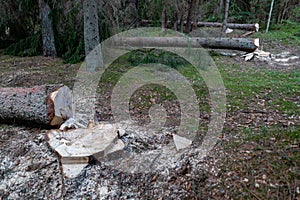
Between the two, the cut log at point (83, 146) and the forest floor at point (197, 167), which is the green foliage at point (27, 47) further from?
the cut log at point (83, 146)

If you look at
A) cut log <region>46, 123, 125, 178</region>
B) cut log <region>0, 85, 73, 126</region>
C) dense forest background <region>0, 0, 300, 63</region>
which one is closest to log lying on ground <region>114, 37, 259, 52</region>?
dense forest background <region>0, 0, 300, 63</region>

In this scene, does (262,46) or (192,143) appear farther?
(262,46)

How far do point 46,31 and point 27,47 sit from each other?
1.01 meters

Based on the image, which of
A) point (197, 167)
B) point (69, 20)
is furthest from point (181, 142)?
point (69, 20)

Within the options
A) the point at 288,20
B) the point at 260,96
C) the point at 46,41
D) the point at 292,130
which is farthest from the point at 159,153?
the point at 288,20

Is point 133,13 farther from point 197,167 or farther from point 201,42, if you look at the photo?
point 197,167

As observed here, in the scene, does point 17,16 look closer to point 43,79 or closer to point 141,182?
point 43,79

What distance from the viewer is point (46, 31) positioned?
682cm

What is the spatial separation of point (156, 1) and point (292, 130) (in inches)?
239

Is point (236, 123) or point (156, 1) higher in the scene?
point (156, 1)

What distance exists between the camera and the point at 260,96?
3.85 m

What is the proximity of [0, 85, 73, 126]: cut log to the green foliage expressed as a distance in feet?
15.0

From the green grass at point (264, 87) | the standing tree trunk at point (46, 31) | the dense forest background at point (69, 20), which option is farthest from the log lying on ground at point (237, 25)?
the standing tree trunk at point (46, 31)

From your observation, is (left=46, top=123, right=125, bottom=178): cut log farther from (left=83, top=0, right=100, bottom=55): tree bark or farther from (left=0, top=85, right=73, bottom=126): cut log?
(left=83, top=0, right=100, bottom=55): tree bark
